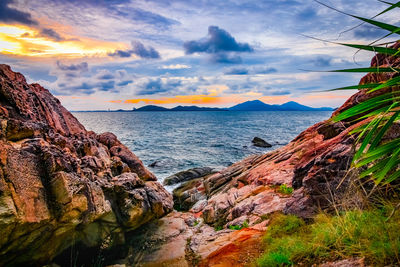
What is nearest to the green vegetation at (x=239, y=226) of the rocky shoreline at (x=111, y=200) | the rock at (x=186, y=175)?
the rocky shoreline at (x=111, y=200)

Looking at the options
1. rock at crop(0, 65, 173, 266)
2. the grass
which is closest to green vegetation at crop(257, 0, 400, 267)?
the grass

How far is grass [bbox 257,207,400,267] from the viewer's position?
386 cm

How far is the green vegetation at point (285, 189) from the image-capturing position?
11281 millimetres

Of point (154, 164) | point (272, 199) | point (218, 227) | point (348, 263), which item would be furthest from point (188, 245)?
point (154, 164)

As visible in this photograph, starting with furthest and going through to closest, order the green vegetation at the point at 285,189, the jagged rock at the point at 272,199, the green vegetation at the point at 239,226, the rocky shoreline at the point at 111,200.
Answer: the green vegetation at the point at 285,189
the green vegetation at the point at 239,226
the jagged rock at the point at 272,199
the rocky shoreline at the point at 111,200

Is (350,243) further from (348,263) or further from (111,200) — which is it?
(111,200)

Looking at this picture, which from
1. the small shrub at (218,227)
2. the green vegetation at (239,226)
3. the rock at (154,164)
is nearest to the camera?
the green vegetation at (239,226)

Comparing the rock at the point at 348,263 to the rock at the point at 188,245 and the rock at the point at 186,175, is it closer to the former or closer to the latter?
the rock at the point at 188,245

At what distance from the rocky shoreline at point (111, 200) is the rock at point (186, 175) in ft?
36.5

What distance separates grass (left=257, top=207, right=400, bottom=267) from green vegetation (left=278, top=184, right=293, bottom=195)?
429 centimetres

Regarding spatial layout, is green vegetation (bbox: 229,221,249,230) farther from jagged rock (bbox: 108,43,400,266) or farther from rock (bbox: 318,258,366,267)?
rock (bbox: 318,258,366,267)

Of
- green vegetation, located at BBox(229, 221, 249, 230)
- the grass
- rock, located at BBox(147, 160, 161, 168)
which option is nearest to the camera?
the grass

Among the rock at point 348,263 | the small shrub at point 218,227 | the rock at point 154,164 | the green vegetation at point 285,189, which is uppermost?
the rock at point 348,263

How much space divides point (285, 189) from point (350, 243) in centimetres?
697
